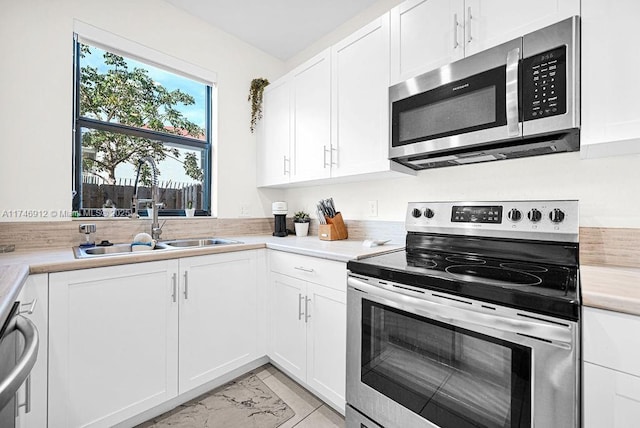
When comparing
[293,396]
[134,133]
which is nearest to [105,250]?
[134,133]

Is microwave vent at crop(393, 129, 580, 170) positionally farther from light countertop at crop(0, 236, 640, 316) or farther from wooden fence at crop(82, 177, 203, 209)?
wooden fence at crop(82, 177, 203, 209)

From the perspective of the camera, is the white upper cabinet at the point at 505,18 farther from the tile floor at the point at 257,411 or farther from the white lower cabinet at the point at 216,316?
the tile floor at the point at 257,411

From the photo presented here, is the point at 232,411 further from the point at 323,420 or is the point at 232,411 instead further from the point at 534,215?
the point at 534,215

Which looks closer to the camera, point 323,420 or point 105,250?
point 323,420

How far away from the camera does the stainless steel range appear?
33.6 inches

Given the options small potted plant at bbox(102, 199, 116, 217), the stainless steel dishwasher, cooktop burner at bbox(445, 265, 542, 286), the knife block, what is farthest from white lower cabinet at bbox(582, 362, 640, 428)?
small potted plant at bbox(102, 199, 116, 217)

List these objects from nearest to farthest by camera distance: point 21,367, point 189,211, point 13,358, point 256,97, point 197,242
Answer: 1. point 21,367
2. point 13,358
3. point 197,242
4. point 189,211
5. point 256,97

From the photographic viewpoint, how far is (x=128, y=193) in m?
2.20

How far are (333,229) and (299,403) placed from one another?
1.14 m

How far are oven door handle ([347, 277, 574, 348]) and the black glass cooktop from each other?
4 centimetres

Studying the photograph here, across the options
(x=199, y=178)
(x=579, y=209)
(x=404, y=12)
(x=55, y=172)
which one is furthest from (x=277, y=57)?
(x=579, y=209)

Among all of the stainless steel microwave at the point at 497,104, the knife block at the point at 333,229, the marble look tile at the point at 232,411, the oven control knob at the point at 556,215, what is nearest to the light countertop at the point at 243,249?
the oven control knob at the point at 556,215

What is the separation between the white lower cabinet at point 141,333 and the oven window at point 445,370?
0.97 m

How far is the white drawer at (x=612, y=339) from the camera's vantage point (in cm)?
76
